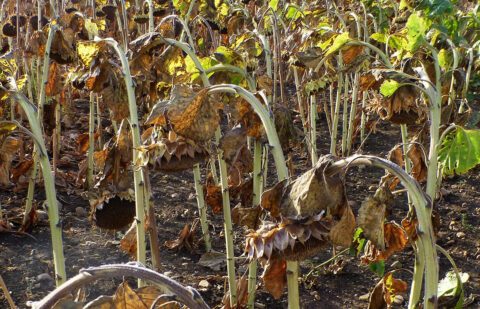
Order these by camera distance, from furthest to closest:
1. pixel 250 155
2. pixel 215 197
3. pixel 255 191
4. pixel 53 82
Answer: pixel 53 82
pixel 215 197
pixel 255 191
pixel 250 155

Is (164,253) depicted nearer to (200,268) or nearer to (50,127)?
(200,268)

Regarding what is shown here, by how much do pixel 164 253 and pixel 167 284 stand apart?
1.97 meters

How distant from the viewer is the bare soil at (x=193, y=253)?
2.47 m

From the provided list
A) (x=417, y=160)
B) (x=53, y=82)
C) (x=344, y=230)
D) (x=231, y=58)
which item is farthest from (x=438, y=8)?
(x=53, y=82)

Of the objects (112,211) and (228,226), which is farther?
(228,226)

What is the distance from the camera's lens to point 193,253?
2820 mm

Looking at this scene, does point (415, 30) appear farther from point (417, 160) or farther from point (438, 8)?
point (438, 8)

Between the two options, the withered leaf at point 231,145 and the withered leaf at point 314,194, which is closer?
the withered leaf at point 314,194

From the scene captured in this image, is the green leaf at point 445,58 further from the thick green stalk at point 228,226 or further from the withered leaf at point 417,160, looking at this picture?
the thick green stalk at point 228,226

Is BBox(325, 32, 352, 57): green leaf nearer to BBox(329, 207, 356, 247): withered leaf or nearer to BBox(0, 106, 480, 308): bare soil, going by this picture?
BBox(329, 207, 356, 247): withered leaf

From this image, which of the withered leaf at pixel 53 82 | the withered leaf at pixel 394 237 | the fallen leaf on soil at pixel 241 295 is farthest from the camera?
the withered leaf at pixel 53 82

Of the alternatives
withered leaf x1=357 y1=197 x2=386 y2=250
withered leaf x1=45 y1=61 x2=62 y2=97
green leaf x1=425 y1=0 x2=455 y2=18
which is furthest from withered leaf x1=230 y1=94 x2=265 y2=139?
withered leaf x1=45 y1=61 x2=62 y2=97

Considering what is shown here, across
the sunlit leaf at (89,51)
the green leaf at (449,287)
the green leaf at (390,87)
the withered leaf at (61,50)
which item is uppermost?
the withered leaf at (61,50)

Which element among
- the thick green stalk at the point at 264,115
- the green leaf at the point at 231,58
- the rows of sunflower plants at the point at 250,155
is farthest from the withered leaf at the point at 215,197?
the thick green stalk at the point at 264,115
